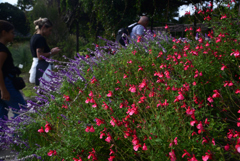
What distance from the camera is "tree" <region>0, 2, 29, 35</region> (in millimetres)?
30906

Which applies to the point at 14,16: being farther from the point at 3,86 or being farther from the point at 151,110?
the point at 151,110

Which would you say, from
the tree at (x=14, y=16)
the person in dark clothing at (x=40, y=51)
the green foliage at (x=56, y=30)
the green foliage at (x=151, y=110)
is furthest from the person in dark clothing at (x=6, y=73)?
the tree at (x=14, y=16)

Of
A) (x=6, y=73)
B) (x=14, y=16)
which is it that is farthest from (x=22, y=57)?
(x=14, y=16)

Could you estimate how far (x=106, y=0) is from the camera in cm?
798

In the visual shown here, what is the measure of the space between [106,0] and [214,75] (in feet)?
21.3

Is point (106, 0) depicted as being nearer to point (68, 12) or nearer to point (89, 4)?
point (89, 4)

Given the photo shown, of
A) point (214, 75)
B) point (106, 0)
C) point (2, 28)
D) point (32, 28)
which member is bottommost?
point (214, 75)

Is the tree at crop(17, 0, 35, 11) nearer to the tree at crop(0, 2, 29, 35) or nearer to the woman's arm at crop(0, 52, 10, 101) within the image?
the tree at crop(0, 2, 29, 35)

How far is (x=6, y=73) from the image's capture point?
3.17m

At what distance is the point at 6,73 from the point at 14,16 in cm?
3419

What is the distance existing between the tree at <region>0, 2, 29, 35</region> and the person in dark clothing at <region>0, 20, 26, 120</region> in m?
32.0

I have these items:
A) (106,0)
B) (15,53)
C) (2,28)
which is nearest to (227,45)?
(2,28)

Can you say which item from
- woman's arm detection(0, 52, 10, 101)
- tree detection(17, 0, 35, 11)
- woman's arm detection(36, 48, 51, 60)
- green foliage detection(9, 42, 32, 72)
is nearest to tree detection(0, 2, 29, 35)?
tree detection(17, 0, 35, 11)

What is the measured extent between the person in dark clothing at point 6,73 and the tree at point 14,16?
3198 cm
